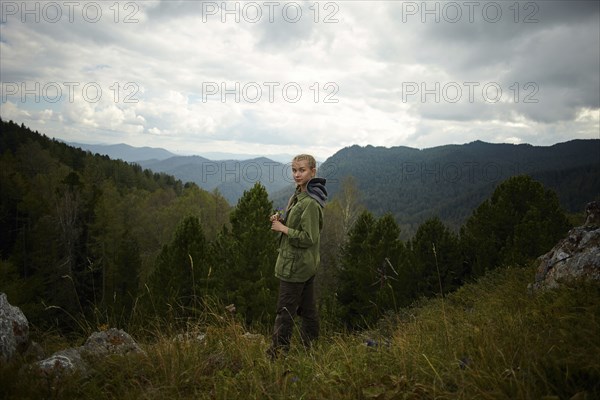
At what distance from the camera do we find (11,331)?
3.69 meters

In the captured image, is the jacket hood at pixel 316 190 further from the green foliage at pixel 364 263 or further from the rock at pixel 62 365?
the green foliage at pixel 364 263

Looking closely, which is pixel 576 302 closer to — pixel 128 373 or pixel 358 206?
pixel 128 373

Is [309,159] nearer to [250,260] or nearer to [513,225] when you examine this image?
[250,260]

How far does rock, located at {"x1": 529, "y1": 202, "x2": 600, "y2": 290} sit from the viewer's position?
4.65m

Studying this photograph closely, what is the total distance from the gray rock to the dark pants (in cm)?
337

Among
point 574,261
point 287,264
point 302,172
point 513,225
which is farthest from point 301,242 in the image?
point 513,225

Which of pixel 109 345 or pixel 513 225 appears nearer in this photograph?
pixel 109 345

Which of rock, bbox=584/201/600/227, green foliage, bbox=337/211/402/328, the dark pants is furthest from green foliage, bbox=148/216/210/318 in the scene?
rock, bbox=584/201/600/227

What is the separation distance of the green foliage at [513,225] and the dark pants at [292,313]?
15.2 metres

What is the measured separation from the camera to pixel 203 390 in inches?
122

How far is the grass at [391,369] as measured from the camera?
2301mm

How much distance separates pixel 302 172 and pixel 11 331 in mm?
3695

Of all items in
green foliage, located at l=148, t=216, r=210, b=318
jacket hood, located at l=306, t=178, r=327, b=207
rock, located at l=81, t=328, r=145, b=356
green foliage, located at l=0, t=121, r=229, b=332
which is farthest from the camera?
green foliage, located at l=0, t=121, r=229, b=332

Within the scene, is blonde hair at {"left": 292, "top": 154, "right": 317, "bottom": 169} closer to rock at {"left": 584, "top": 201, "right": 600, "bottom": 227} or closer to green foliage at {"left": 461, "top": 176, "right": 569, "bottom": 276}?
rock at {"left": 584, "top": 201, "right": 600, "bottom": 227}
